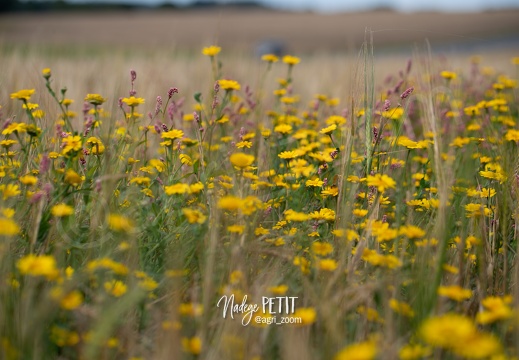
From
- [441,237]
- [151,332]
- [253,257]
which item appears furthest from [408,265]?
[151,332]

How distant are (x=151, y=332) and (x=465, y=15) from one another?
3902cm

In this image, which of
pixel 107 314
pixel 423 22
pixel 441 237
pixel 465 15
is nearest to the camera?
pixel 107 314

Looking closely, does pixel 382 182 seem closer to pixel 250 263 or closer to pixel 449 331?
pixel 250 263

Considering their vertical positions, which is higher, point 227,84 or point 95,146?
Result: point 227,84

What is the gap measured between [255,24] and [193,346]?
33.1 m

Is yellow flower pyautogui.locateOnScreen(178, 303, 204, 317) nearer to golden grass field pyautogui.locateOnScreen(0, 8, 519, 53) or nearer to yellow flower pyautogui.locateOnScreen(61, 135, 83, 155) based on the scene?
yellow flower pyautogui.locateOnScreen(61, 135, 83, 155)

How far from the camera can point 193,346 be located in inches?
41.5

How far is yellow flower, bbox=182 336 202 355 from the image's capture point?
105 cm

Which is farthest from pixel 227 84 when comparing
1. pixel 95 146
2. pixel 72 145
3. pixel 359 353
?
pixel 359 353

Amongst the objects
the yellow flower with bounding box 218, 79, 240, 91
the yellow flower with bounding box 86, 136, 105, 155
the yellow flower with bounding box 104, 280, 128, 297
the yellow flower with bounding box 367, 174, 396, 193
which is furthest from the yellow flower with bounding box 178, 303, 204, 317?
the yellow flower with bounding box 218, 79, 240, 91

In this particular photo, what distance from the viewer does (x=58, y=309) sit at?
118cm

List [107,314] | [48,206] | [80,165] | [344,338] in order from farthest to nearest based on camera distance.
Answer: [80,165], [48,206], [344,338], [107,314]

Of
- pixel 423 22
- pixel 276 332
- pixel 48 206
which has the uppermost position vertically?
pixel 423 22

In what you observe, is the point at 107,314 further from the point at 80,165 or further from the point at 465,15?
the point at 465,15
